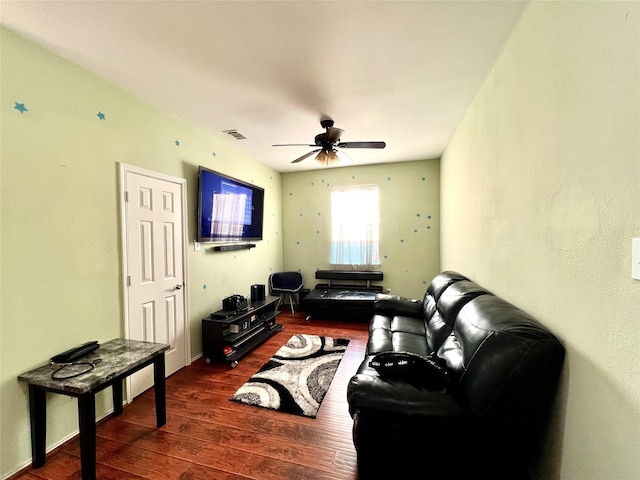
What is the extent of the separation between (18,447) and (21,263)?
1.11 m

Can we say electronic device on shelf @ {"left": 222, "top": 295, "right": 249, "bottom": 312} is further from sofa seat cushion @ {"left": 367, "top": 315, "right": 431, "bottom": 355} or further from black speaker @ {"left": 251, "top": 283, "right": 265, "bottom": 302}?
sofa seat cushion @ {"left": 367, "top": 315, "right": 431, "bottom": 355}

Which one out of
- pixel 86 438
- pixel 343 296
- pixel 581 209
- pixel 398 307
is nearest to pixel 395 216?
pixel 343 296

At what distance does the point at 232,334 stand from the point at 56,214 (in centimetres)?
194

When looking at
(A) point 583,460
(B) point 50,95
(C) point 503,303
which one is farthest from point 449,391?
(B) point 50,95

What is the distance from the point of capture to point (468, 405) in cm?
A: 121

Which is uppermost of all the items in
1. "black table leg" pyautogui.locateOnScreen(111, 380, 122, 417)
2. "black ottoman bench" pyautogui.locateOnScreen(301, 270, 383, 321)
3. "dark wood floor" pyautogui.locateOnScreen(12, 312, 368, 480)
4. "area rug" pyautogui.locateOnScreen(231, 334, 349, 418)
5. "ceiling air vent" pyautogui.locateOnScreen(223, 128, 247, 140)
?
"ceiling air vent" pyautogui.locateOnScreen(223, 128, 247, 140)

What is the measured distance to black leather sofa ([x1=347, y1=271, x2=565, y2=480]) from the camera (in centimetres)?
112

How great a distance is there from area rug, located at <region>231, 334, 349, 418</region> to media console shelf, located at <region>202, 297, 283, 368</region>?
37 centimetres

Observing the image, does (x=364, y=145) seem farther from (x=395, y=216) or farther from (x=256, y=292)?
(x=256, y=292)

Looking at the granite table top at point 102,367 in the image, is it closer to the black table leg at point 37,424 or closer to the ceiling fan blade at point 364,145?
the black table leg at point 37,424

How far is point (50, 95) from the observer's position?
68.5 inches

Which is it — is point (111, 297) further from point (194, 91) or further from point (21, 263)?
point (194, 91)

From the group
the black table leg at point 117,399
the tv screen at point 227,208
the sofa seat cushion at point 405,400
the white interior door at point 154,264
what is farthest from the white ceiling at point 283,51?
the black table leg at point 117,399

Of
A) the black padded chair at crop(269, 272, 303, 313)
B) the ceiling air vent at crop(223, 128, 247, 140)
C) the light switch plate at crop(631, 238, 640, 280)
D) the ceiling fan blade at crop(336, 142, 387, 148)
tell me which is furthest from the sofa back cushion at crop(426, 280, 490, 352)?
the ceiling air vent at crop(223, 128, 247, 140)
